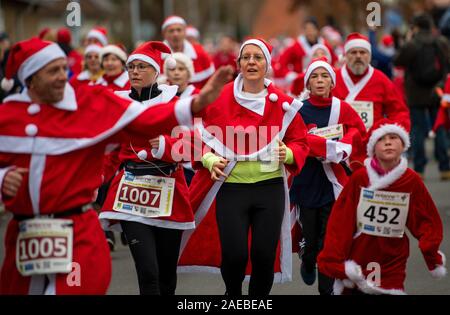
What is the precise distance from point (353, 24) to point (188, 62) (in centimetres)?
3809

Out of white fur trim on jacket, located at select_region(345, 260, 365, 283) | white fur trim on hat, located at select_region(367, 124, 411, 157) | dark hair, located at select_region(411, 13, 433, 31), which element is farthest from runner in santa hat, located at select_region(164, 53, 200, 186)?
dark hair, located at select_region(411, 13, 433, 31)

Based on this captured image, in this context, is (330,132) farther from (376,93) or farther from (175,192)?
(376,93)

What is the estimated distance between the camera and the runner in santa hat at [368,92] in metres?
11.5

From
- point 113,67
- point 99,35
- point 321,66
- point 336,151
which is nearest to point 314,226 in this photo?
point 336,151

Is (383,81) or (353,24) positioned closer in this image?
(383,81)

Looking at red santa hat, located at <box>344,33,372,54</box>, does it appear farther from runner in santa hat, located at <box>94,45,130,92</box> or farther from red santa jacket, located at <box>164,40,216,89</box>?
red santa jacket, located at <box>164,40,216,89</box>

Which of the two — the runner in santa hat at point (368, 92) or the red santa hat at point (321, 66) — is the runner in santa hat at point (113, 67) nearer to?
the runner in santa hat at point (368, 92)

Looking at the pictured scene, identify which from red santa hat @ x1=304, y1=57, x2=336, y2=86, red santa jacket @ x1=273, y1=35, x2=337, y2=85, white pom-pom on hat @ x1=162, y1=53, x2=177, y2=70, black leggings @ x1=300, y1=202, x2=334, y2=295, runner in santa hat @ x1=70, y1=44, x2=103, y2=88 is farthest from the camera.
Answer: red santa jacket @ x1=273, y1=35, x2=337, y2=85

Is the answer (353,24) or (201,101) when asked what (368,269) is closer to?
(201,101)

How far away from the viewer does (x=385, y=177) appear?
758 centimetres

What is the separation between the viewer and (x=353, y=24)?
49.2 m

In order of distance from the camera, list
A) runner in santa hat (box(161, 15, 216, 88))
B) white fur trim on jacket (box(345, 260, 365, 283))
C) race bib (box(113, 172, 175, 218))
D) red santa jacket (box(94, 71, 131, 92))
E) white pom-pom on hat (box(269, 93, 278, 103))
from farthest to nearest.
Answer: runner in santa hat (box(161, 15, 216, 88)) < red santa jacket (box(94, 71, 131, 92)) < race bib (box(113, 172, 175, 218)) < white pom-pom on hat (box(269, 93, 278, 103)) < white fur trim on jacket (box(345, 260, 365, 283))

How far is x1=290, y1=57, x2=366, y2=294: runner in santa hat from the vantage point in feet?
32.3
